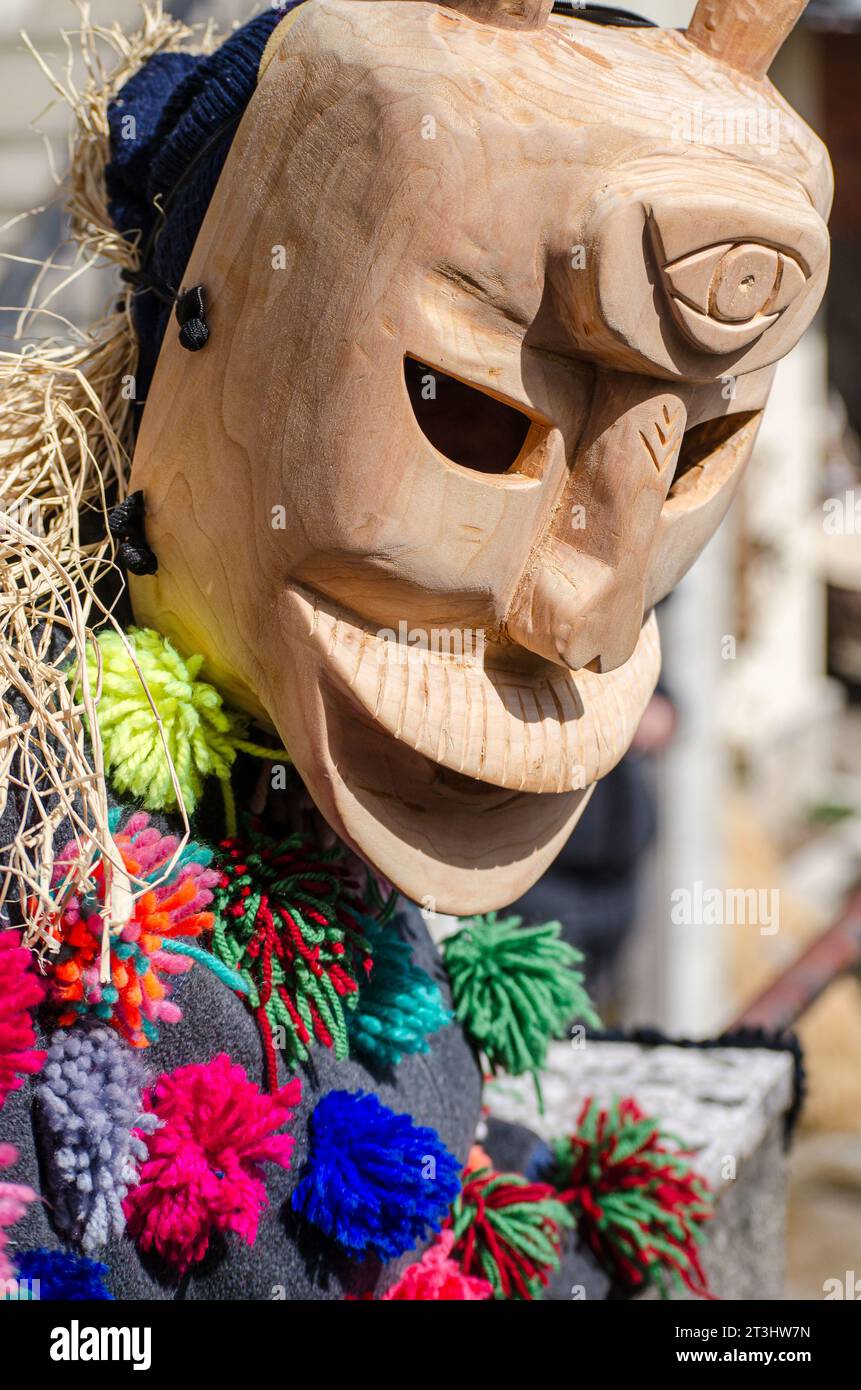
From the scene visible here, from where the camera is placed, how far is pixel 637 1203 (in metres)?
1.11

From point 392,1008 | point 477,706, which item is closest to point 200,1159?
point 392,1008

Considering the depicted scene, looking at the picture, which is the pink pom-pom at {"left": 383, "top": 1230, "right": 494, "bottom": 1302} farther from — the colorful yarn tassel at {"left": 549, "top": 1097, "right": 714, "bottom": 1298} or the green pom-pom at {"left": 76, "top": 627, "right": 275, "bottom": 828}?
the green pom-pom at {"left": 76, "top": 627, "right": 275, "bottom": 828}

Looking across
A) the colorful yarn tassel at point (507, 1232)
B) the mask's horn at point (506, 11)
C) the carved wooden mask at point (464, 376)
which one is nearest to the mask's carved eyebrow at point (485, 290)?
the carved wooden mask at point (464, 376)

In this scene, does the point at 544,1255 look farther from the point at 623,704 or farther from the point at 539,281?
the point at 539,281

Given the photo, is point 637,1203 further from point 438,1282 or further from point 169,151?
point 169,151

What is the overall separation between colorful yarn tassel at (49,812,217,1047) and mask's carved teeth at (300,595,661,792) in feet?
0.47

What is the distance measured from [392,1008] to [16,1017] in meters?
0.27

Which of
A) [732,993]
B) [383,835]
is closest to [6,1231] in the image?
[383,835]

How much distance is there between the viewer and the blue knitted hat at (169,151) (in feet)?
2.68

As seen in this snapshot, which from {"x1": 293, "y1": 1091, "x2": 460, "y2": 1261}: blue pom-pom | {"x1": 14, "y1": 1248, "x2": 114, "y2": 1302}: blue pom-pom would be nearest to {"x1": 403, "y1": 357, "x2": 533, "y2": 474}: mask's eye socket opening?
{"x1": 293, "y1": 1091, "x2": 460, "y2": 1261}: blue pom-pom

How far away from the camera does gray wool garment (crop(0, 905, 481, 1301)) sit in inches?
30.2

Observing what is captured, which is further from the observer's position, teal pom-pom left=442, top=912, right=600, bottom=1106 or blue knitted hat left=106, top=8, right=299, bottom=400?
teal pom-pom left=442, top=912, right=600, bottom=1106
